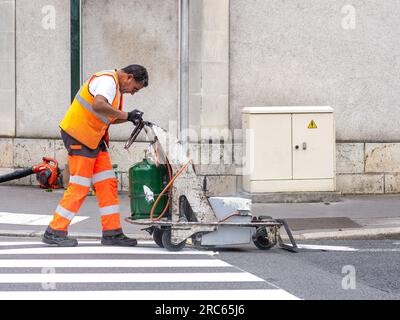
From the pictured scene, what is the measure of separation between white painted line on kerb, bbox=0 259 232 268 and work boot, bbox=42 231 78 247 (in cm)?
73

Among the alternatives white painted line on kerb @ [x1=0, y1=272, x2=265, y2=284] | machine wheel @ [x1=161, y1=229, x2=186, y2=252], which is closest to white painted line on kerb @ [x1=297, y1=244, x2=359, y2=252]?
machine wheel @ [x1=161, y1=229, x2=186, y2=252]

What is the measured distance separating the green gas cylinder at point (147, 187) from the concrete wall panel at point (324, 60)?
5.06 meters

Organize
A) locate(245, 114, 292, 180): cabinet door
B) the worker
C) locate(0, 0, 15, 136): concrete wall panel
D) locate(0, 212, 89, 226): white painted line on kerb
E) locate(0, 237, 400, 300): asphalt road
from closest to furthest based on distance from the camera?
locate(0, 237, 400, 300): asphalt road
the worker
locate(0, 212, 89, 226): white painted line on kerb
locate(245, 114, 292, 180): cabinet door
locate(0, 0, 15, 136): concrete wall panel

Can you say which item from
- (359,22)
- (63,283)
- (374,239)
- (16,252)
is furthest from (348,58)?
(63,283)

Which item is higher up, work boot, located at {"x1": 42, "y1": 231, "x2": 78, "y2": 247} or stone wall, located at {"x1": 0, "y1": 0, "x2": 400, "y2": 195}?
stone wall, located at {"x1": 0, "y1": 0, "x2": 400, "y2": 195}

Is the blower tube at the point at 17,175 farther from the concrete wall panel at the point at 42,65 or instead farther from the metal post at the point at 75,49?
the metal post at the point at 75,49

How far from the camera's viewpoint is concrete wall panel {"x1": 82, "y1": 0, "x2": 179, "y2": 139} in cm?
1472

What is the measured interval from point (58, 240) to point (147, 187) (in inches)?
42.2

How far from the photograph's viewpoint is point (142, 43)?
48.4 feet

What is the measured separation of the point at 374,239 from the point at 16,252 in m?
4.08

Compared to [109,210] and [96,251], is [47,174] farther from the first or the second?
[96,251]

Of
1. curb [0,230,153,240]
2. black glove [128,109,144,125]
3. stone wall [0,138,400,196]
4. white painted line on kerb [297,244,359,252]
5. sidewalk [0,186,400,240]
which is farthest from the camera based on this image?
stone wall [0,138,400,196]

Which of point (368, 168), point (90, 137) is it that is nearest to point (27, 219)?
point (90, 137)

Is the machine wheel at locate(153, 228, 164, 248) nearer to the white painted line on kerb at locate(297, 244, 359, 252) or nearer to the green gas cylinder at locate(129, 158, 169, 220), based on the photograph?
the green gas cylinder at locate(129, 158, 169, 220)
